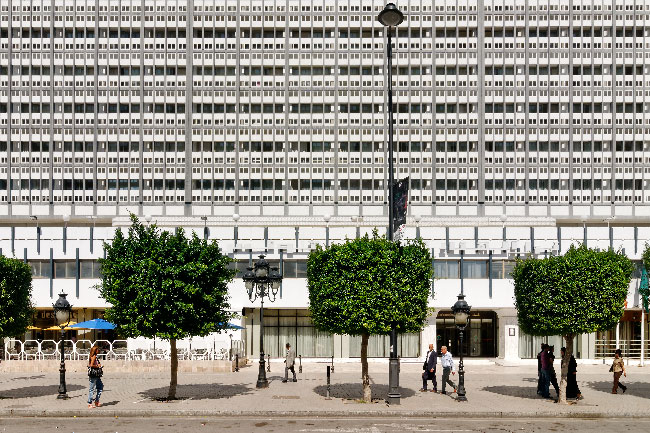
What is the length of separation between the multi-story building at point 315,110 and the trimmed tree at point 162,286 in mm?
68331

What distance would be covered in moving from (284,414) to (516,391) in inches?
465

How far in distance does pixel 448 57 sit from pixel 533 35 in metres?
10.8

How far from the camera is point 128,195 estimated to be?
97.9m

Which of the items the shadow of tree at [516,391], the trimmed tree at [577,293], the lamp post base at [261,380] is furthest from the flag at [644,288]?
the lamp post base at [261,380]

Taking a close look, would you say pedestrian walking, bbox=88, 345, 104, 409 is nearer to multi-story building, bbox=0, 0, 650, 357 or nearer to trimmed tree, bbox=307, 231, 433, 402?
trimmed tree, bbox=307, 231, 433, 402

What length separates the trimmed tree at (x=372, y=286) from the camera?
2736 cm

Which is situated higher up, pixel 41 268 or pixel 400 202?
pixel 400 202

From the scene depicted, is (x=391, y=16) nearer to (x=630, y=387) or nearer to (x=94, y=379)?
(x=94, y=379)

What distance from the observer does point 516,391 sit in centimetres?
3297

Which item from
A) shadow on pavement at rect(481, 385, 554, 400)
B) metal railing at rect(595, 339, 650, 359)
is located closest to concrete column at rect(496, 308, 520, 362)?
metal railing at rect(595, 339, 650, 359)

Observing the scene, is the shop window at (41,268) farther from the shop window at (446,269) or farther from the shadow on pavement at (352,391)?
the shadow on pavement at (352,391)

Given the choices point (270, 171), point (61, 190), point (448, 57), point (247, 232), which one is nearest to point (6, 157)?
point (61, 190)

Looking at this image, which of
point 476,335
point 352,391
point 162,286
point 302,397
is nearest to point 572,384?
point 352,391

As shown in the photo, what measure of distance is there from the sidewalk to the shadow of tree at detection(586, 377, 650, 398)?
0.04 meters
